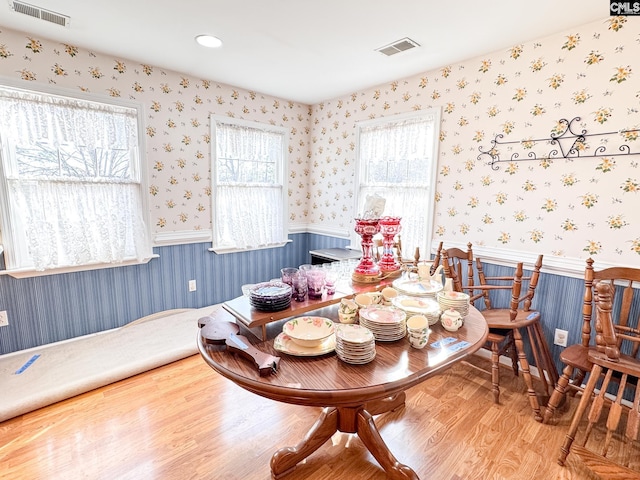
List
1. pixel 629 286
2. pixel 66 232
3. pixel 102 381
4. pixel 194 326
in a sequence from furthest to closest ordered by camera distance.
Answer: pixel 194 326, pixel 66 232, pixel 102 381, pixel 629 286

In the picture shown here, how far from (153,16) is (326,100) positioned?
2.11m

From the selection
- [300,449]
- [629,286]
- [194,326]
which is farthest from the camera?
[194,326]

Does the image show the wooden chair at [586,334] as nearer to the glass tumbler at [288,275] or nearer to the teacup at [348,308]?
the teacup at [348,308]

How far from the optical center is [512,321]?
6.92 ft

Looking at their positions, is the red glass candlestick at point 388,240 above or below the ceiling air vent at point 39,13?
below

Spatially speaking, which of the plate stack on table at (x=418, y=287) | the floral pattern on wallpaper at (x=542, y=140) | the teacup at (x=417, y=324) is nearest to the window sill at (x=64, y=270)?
the plate stack on table at (x=418, y=287)

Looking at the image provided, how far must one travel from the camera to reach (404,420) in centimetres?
Result: 197

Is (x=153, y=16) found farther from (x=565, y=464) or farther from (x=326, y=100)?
(x=565, y=464)

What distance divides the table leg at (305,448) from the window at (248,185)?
2.30 m

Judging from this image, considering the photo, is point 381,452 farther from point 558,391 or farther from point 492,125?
point 492,125

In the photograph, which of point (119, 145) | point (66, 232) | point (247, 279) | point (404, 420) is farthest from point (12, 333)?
point (404, 420)

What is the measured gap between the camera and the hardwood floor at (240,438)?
161 centimetres

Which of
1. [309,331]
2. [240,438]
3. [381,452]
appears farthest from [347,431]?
[309,331]

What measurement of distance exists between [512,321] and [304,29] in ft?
7.71
